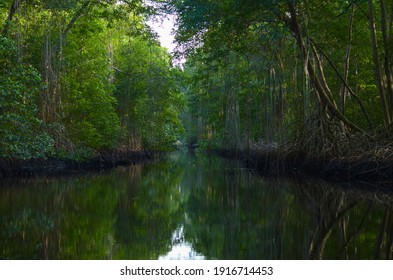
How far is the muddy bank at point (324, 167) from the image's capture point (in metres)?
10.2

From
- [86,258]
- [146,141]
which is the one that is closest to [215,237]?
[86,258]

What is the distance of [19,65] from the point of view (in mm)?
10531

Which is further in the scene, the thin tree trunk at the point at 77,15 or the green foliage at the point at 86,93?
the green foliage at the point at 86,93

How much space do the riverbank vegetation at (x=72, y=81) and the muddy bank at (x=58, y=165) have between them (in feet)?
0.72

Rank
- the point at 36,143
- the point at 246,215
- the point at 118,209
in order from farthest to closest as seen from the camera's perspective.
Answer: the point at 36,143, the point at 118,209, the point at 246,215

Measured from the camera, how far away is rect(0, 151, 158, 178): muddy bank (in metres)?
12.2

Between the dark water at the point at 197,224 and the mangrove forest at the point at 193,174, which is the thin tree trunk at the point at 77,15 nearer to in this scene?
the mangrove forest at the point at 193,174

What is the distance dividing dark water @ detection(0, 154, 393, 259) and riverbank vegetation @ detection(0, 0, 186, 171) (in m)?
2.43

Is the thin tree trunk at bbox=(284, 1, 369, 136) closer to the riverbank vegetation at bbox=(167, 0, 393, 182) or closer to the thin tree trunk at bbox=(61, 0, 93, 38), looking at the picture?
the riverbank vegetation at bbox=(167, 0, 393, 182)

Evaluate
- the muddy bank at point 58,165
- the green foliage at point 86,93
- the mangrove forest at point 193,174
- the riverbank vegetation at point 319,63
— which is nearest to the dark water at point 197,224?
the mangrove forest at point 193,174

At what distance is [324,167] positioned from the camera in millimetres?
11648

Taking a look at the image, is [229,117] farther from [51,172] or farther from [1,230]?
[1,230]

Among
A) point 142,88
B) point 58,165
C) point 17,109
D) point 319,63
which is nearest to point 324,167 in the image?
point 319,63

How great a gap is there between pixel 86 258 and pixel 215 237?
1.44m
